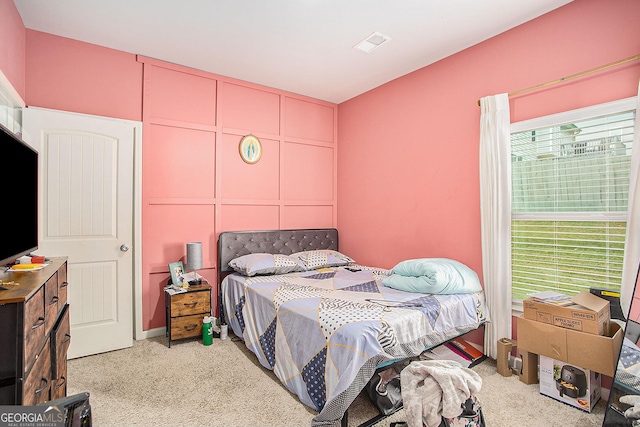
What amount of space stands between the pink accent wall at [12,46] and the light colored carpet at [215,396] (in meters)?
2.36

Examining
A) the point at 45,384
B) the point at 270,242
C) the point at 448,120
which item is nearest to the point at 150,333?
the point at 270,242

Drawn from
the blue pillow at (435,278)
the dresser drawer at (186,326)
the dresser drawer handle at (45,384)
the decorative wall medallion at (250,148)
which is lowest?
the dresser drawer at (186,326)

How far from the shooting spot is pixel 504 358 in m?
2.69

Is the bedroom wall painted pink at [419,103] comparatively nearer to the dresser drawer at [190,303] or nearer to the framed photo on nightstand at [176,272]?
the framed photo on nightstand at [176,272]

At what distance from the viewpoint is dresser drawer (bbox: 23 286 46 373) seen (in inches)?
51.1

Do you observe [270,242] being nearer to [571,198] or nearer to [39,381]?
[39,381]

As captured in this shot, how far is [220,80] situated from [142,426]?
132 inches

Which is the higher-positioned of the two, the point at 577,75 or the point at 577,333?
the point at 577,75

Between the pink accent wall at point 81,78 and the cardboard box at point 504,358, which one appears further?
the pink accent wall at point 81,78

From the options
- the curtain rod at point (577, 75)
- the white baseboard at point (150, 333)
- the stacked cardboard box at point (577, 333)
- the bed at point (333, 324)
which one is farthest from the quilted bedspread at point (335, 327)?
the curtain rod at point (577, 75)

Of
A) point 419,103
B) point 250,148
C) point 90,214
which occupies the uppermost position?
point 419,103

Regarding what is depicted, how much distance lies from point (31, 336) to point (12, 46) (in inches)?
95.6

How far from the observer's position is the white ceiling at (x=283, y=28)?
2.60 meters

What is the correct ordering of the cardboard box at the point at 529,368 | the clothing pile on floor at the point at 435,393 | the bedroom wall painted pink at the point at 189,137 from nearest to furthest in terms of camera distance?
1. the clothing pile on floor at the point at 435,393
2. the cardboard box at the point at 529,368
3. the bedroom wall painted pink at the point at 189,137
